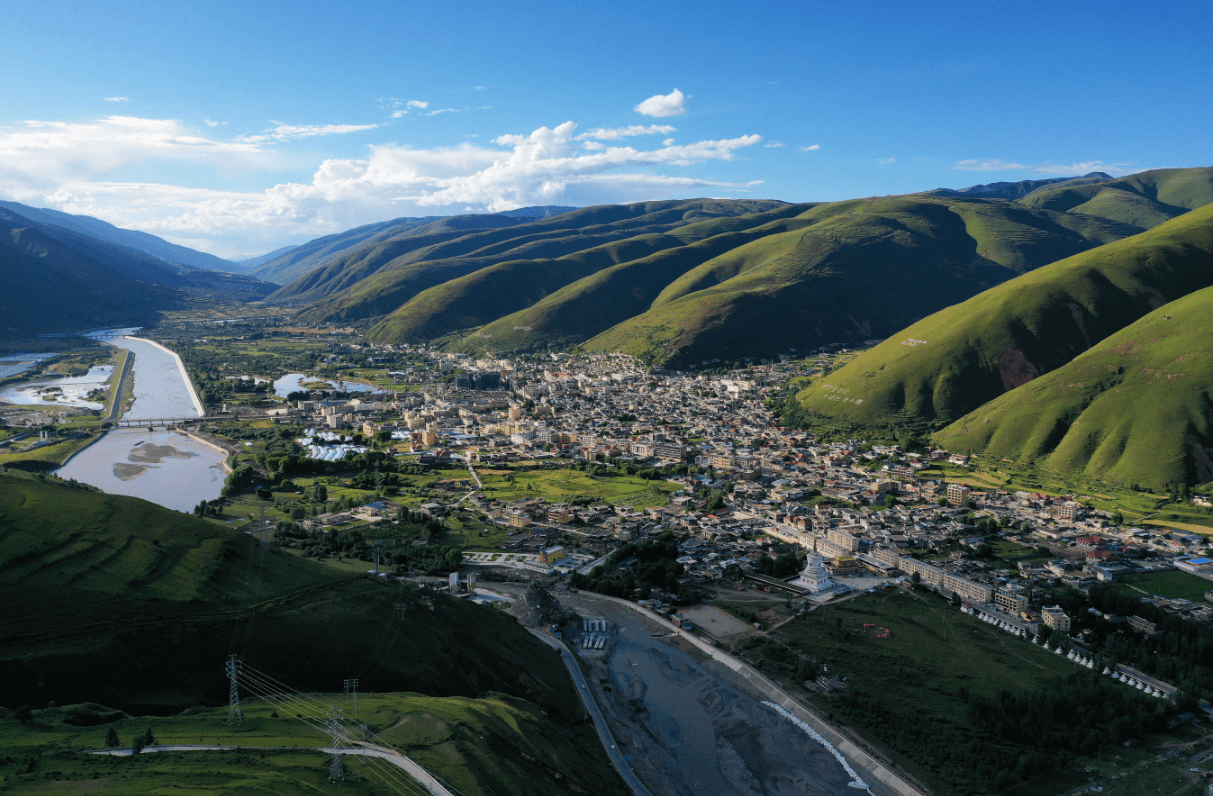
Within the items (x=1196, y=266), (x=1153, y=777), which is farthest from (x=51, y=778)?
(x=1196, y=266)

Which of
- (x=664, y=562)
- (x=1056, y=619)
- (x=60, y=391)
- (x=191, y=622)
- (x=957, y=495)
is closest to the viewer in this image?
(x=191, y=622)

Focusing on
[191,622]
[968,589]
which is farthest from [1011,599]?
[191,622]

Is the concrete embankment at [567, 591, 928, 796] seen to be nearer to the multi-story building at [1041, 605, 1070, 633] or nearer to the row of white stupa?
the row of white stupa

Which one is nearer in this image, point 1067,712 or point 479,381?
point 1067,712

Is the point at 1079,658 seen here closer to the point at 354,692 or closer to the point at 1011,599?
the point at 1011,599

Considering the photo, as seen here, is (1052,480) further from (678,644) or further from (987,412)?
(678,644)

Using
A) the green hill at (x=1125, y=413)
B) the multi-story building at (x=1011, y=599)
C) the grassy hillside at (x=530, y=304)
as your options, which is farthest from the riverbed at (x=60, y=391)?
the green hill at (x=1125, y=413)

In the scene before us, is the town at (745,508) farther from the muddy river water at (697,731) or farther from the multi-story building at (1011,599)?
the muddy river water at (697,731)
